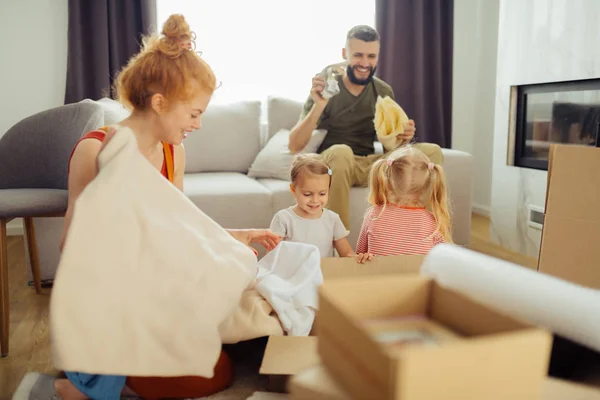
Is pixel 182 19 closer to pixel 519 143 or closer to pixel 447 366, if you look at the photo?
pixel 447 366

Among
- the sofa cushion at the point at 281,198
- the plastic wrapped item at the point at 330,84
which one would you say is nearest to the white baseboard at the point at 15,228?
the sofa cushion at the point at 281,198

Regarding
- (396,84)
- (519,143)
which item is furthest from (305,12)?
(519,143)

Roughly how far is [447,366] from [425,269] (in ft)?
1.11

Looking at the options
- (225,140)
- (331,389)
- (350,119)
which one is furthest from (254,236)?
(225,140)

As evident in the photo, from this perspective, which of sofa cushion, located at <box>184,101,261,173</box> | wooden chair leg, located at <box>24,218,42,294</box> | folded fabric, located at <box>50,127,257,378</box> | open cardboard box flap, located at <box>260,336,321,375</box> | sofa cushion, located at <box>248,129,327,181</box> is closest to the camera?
folded fabric, located at <box>50,127,257,378</box>

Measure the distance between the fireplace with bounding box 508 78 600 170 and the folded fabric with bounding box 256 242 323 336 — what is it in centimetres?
152

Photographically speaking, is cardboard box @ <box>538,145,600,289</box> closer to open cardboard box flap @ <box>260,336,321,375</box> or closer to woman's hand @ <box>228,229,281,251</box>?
open cardboard box flap @ <box>260,336,321,375</box>

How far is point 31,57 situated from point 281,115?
171 centimetres

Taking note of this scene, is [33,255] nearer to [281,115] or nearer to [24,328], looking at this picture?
[24,328]

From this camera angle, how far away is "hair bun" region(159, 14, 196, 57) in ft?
4.35

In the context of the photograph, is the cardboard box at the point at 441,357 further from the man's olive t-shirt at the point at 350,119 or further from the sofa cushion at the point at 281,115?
the sofa cushion at the point at 281,115

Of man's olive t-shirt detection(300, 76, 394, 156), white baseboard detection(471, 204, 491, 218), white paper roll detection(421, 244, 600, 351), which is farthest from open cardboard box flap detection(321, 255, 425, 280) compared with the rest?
white baseboard detection(471, 204, 491, 218)

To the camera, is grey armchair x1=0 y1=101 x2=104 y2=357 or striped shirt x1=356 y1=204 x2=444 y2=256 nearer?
striped shirt x1=356 y1=204 x2=444 y2=256

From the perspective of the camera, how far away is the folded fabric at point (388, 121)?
246 cm
